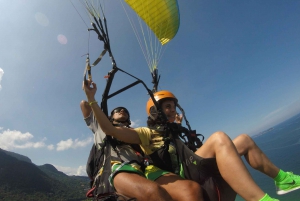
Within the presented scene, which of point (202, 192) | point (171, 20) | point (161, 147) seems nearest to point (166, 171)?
point (161, 147)

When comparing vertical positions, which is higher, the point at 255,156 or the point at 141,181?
the point at 141,181

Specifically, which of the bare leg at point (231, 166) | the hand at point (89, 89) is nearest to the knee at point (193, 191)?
the bare leg at point (231, 166)

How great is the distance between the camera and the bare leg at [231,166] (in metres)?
1.61

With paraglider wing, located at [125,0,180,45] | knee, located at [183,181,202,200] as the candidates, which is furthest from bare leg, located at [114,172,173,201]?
paraglider wing, located at [125,0,180,45]

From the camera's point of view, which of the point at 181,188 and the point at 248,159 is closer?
the point at 181,188

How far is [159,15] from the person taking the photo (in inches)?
275

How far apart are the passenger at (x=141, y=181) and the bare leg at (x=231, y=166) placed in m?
0.38

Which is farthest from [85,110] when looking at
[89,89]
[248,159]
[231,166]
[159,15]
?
[159,15]

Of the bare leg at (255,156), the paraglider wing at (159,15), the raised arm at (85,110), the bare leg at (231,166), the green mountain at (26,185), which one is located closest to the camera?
the bare leg at (231,166)

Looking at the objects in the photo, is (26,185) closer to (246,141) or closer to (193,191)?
(193,191)

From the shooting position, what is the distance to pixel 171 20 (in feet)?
24.7

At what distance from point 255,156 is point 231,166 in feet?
2.05

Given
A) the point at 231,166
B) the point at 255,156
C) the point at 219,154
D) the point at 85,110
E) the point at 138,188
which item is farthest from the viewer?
the point at 85,110

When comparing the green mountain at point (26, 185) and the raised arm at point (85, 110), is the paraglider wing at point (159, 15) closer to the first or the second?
the raised arm at point (85, 110)
